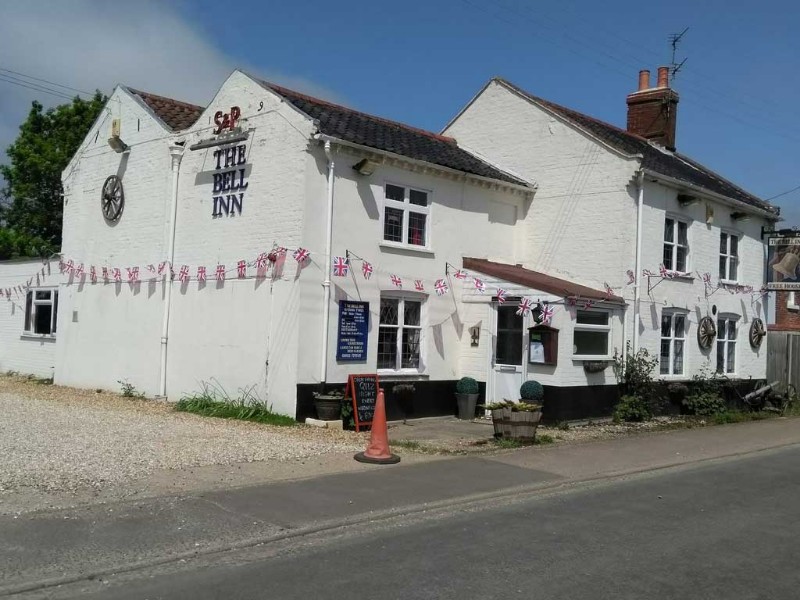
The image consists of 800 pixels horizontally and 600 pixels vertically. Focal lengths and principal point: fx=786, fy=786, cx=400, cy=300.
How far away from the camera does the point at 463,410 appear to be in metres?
16.9

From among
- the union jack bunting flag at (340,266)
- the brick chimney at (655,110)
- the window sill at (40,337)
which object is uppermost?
the brick chimney at (655,110)

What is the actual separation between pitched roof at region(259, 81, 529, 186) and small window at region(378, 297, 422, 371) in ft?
10.1

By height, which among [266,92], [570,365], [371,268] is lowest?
[570,365]

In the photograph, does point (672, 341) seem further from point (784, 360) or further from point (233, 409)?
point (233, 409)

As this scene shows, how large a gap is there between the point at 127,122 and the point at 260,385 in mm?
8453

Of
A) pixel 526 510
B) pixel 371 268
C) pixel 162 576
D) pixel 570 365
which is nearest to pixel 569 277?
pixel 570 365

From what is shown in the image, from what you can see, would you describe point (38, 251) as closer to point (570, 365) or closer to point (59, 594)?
point (570, 365)

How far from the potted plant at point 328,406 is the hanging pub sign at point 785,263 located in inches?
Result: 551

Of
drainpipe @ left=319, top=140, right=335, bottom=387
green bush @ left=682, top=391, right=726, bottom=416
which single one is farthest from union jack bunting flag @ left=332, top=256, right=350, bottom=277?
green bush @ left=682, top=391, right=726, bottom=416

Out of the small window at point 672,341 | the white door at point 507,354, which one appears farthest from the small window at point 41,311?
the small window at point 672,341

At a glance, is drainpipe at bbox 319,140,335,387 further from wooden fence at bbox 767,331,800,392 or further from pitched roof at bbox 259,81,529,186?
wooden fence at bbox 767,331,800,392

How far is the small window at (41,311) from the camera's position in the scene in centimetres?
2205

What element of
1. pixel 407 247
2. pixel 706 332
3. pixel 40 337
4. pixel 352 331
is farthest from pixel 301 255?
pixel 40 337

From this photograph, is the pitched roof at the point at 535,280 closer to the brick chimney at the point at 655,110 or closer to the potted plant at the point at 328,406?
the potted plant at the point at 328,406
